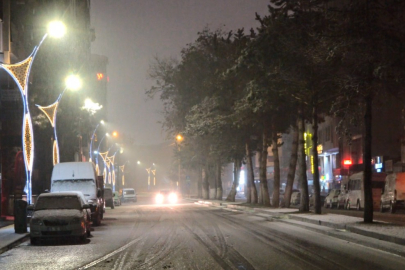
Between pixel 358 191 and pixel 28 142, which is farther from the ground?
pixel 28 142

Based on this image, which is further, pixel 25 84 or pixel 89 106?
pixel 89 106

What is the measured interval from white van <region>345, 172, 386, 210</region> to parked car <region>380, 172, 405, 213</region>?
14.7 feet

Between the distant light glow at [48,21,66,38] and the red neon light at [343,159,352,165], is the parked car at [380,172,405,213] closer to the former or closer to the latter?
the distant light glow at [48,21,66,38]

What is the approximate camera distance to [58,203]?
23328mm

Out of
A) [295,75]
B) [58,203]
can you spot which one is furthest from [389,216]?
[58,203]

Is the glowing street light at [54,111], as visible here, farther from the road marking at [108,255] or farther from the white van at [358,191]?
the white van at [358,191]

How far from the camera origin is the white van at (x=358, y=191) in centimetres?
4759

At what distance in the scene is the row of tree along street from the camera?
23.3m

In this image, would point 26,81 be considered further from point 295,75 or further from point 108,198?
point 108,198

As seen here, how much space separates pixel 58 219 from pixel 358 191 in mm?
30823

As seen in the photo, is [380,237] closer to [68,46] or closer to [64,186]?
[64,186]

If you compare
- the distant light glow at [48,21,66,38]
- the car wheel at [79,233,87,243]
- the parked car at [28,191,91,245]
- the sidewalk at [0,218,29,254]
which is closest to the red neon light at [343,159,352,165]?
the sidewalk at [0,218,29,254]

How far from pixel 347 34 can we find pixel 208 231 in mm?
8861

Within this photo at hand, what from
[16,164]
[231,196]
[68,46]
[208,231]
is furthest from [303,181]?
[68,46]
